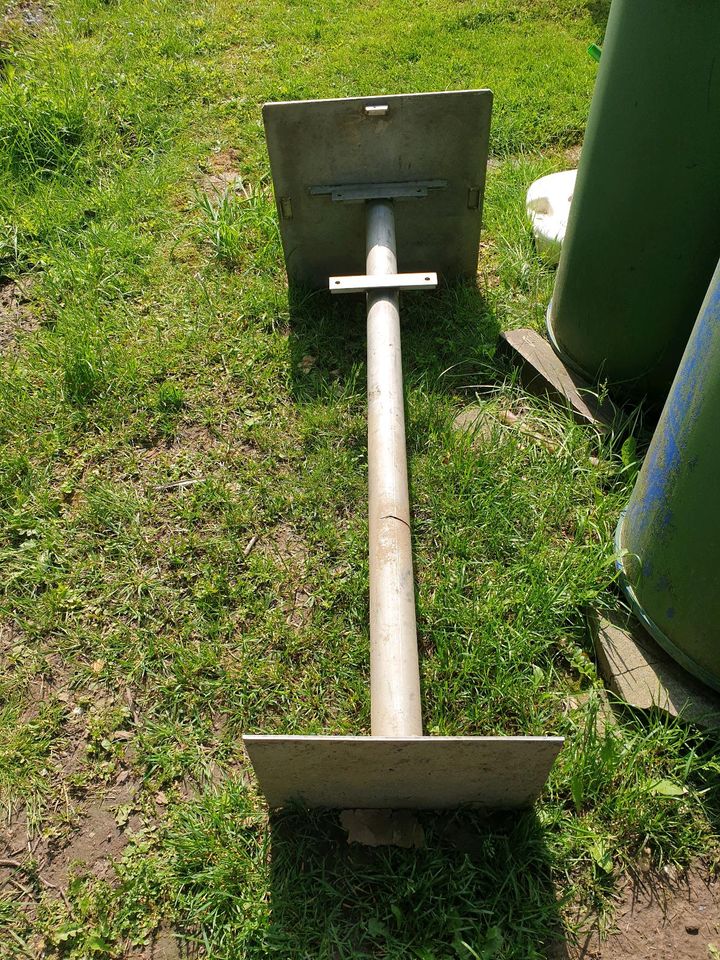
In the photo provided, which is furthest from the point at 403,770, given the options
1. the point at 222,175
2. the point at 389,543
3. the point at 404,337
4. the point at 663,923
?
the point at 222,175

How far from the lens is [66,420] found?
325 centimetres

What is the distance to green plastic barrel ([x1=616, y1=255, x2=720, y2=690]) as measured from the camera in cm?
195

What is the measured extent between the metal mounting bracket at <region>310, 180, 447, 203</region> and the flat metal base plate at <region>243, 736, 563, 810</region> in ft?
7.88

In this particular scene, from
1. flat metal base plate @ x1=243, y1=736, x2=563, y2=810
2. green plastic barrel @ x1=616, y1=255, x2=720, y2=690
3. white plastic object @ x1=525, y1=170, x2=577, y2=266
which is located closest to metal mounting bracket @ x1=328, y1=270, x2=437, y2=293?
white plastic object @ x1=525, y1=170, x2=577, y2=266

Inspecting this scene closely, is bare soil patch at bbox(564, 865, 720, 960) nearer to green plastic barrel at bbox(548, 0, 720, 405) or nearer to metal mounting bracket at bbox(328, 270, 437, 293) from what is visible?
green plastic barrel at bbox(548, 0, 720, 405)

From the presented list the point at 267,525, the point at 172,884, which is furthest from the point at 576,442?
the point at 172,884

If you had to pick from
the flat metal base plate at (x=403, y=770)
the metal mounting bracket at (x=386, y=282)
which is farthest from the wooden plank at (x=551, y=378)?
the flat metal base plate at (x=403, y=770)

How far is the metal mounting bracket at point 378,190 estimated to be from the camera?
332 centimetres

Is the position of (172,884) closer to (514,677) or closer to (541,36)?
(514,677)

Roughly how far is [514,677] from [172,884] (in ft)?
3.63

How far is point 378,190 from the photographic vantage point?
3.34 metres

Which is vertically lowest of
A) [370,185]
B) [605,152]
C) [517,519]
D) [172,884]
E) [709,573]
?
[172,884]

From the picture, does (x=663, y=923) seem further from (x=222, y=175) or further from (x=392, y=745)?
(x=222, y=175)

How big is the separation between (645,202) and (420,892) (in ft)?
7.06
